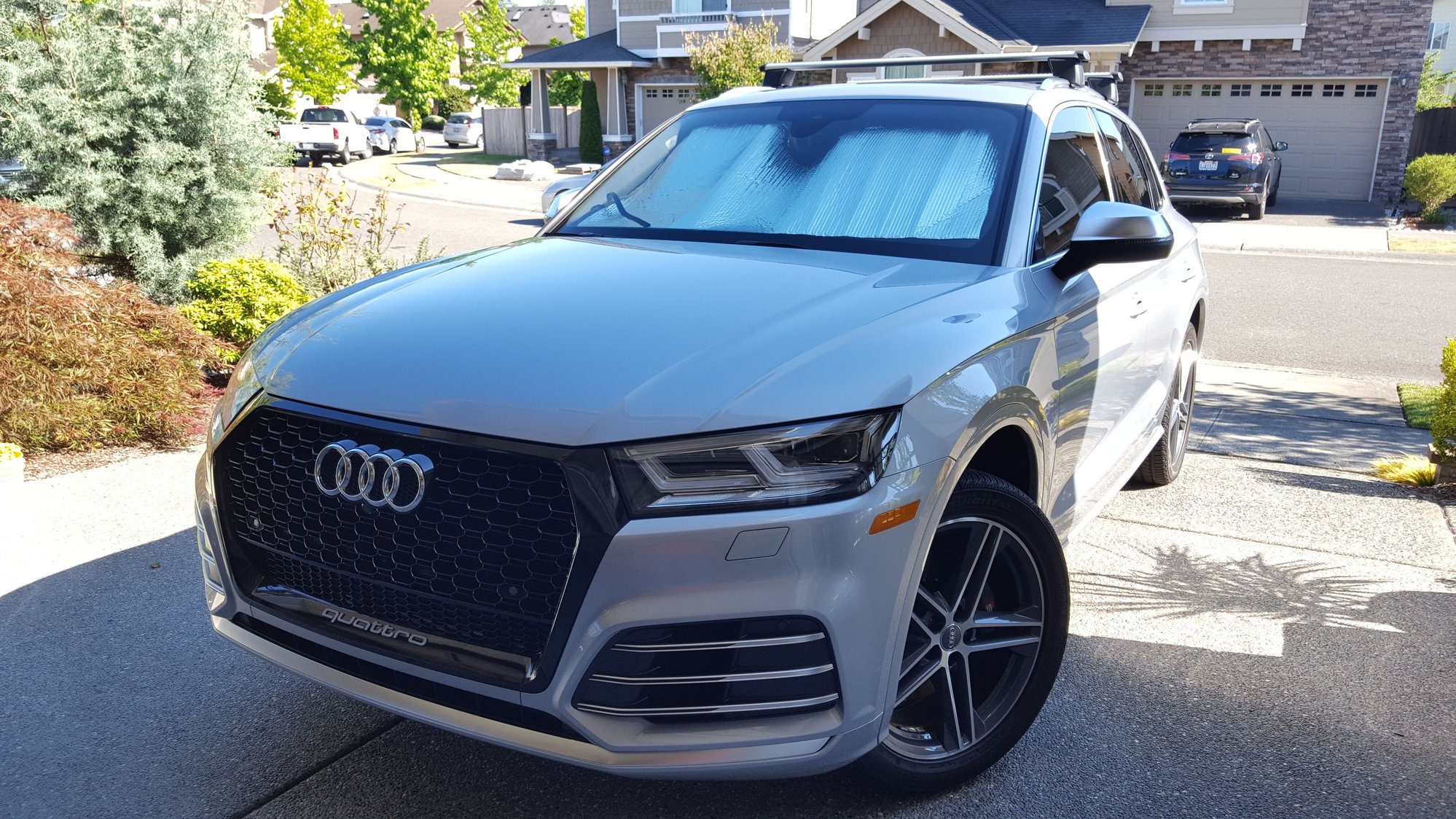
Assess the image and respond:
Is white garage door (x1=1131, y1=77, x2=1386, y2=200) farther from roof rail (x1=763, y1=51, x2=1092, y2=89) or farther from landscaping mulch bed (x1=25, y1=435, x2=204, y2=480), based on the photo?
landscaping mulch bed (x1=25, y1=435, x2=204, y2=480)

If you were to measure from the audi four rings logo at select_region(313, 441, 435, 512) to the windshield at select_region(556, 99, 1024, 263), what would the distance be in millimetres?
1531

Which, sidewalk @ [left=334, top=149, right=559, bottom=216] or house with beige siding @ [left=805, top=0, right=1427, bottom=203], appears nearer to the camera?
sidewalk @ [left=334, top=149, right=559, bottom=216]

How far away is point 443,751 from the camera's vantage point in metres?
3.29

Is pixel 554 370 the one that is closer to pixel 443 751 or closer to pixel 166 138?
pixel 443 751

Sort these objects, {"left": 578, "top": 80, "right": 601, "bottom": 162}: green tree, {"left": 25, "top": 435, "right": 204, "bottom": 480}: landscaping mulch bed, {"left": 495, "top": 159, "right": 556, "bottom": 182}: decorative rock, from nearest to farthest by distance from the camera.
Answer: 1. {"left": 25, "top": 435, "right": 204, "bottom": 480}: landscaping mulch bed
2. {"left": 495, "top": 159, "right": 556, "bottom": 182}: decorative rock
3. {"left": 578, "top": 80, "right": 601, "bottom": 162}: green tree

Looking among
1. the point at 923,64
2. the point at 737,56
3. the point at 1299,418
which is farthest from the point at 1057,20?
the point at 923,64

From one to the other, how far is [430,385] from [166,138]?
6.55 m

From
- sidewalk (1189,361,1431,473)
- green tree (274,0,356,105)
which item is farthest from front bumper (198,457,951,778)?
green tree (274,0,356,105)

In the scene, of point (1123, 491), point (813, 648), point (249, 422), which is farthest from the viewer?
point (1123, 491)

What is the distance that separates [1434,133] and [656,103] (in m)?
20.4

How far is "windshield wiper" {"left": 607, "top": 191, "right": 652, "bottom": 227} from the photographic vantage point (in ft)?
13.1

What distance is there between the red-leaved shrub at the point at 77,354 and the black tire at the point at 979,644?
484cm

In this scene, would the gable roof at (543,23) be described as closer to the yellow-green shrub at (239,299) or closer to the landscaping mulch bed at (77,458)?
the yellow-green shrub at (239,299)

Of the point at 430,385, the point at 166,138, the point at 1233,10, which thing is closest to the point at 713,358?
the point at 430,385
